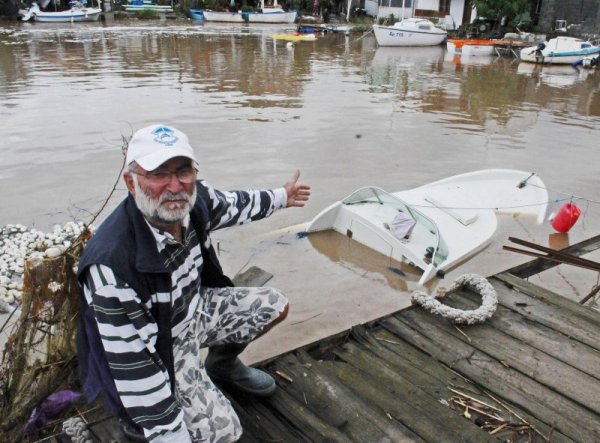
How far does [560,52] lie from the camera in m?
30.9

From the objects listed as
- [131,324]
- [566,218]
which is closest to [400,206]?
[566,218]

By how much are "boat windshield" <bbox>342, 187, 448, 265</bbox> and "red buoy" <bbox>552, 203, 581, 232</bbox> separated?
2.99 meters

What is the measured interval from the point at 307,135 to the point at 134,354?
40.6ft

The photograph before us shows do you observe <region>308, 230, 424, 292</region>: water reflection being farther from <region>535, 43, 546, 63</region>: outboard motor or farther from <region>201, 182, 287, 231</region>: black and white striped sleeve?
<region>535, 43, 546, 63</region>: outboard motor

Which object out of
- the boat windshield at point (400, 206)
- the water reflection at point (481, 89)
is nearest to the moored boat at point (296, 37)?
the water reflection at point (481, 89)

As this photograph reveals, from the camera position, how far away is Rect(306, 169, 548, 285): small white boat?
23.3ft

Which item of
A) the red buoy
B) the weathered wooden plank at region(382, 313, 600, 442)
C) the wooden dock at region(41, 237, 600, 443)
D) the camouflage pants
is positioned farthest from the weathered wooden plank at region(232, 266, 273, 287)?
the red buoy

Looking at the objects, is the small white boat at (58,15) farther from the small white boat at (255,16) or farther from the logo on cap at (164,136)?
the logo on cap at (164,136)

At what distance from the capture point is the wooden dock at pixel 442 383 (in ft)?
10.5

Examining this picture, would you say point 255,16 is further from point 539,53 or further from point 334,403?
point 334,403

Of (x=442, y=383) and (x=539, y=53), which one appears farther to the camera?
(x=539, y=53)

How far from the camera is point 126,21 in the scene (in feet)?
172

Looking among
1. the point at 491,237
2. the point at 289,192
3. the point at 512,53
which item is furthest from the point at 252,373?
the point at 512,53

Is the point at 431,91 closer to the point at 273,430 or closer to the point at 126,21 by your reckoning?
the point at 273,430
